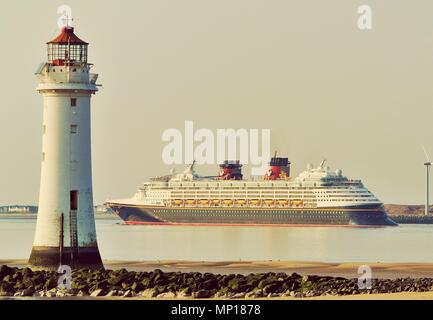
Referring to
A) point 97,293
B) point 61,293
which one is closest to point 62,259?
point 61,293

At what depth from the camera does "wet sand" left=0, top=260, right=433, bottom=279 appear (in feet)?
174

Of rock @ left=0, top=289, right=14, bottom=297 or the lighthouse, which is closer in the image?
rock @ left=0, top=289, right=14, bottom=297

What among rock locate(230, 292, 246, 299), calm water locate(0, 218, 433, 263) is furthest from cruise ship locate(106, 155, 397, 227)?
rock locate(230, 292, 246, 299)

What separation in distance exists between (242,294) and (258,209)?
3914 inches

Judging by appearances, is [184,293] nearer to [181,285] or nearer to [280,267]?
[181,285]

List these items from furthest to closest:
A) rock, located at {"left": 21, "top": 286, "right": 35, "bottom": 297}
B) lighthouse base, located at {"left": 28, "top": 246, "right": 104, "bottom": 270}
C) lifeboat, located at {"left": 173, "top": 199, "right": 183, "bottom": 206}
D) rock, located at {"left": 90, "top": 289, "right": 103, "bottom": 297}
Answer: lifeboat, located at {"left": 173, "top": 199, "right": 183, "bottom": 206}
lighthouse base, located at {"left": 28, "top": 246, "right": 104, "bottom": 270}
rock, located at {"left": 21, "top": 286, "right": 35, "bottom": 297}
rock, located at {"left": 90, "top": 289, "right": 103, "bottom": 297}

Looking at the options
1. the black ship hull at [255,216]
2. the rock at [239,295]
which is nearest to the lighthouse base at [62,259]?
the rock at [239,295]

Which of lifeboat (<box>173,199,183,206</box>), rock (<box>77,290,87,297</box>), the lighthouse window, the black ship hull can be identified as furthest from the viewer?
lifeboat (<box>173,199,183,206</box>)

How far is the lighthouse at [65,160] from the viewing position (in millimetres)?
44031

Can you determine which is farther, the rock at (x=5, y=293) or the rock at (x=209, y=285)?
the rock at (x=5, y=293)

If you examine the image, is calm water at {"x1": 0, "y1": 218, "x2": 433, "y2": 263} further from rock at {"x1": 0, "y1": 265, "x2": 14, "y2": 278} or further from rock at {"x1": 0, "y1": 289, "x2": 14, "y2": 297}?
rock at {"x1": 0, "y1": 289, "x2": 14, "y2": 297}

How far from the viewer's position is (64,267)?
145 feet

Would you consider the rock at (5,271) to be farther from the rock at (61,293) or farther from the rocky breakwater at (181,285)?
the rock at (61,293)
